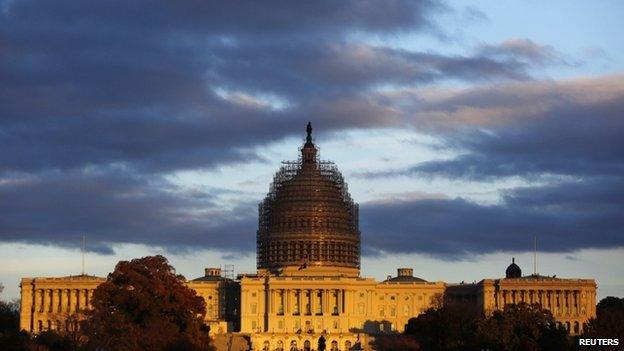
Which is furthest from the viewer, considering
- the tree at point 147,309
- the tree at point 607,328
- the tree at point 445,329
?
the tree at point 445,329

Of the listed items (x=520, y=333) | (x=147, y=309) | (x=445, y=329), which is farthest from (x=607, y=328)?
(x=147, y=309)

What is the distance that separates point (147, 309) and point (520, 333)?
100 feet

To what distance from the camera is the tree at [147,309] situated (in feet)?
484

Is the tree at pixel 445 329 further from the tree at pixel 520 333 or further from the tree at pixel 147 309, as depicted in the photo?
the tree at pixel 147 309

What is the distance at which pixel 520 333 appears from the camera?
158 metres

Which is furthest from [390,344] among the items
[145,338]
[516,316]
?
[145,338]

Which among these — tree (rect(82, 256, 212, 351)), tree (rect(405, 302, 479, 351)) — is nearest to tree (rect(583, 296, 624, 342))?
tree (rect(405, 302, 479, 351))

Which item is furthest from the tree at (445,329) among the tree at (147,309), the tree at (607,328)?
the tree at (147,309)

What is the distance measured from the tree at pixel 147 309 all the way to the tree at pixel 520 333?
23.2 metres

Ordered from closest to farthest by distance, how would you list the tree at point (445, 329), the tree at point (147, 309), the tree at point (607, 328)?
the tree at point (147, 309) → the tree at point (607, 328) → the tree at point (445, 329)

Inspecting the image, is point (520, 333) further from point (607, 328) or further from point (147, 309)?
point (147, 309)

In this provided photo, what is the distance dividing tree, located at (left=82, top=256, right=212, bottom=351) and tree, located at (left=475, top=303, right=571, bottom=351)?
23.2 meters

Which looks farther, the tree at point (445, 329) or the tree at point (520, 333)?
the tree at point (445, 329)

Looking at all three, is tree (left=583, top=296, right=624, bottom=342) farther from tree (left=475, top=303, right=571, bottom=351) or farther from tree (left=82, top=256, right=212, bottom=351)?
tree (left=82, top=256, right=212, bottom=351)
